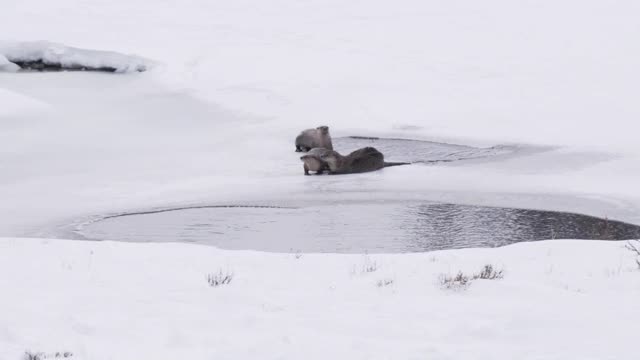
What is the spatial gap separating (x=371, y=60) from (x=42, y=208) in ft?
45.3

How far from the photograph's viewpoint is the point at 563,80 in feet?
76.8

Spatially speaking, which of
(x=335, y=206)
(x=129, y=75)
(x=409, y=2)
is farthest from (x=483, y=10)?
(x=335, y=206)

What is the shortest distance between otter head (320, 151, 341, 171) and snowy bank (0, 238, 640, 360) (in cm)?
610

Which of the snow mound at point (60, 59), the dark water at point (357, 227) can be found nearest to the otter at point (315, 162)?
the dark water at point (357, 227)

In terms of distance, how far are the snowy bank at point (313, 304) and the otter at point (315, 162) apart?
5952 mm

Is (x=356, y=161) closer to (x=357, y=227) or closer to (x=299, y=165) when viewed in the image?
(x=299, y=165)

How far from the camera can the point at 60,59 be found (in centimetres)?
2695

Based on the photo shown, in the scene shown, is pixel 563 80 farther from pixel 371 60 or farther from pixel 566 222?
pixel 566 222

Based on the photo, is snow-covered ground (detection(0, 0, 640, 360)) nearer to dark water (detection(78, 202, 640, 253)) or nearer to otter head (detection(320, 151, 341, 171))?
otter head (detection(320, 151, 341, 171))

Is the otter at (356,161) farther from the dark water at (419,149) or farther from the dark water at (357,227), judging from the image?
the dark water at (357,227)

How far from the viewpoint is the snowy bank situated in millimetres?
6215

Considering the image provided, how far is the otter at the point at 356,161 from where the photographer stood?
625 inches

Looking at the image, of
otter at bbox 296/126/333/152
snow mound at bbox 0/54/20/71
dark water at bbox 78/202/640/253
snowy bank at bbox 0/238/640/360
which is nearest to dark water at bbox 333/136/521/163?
otter at bbox 296/126/333/152

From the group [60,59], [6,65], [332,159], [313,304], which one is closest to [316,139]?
[332,159]
